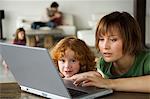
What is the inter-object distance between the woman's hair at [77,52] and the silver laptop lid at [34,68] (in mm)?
380

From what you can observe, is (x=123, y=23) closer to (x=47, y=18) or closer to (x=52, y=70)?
(x=52, y=70)

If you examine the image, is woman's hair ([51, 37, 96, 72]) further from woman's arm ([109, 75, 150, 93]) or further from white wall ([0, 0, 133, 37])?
white wall ([0, 0, 133, 37])

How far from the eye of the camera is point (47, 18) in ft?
25.7

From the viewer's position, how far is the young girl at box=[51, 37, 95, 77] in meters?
1.47

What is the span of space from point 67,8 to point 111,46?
7.18 metres

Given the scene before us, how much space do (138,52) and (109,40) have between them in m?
0.21

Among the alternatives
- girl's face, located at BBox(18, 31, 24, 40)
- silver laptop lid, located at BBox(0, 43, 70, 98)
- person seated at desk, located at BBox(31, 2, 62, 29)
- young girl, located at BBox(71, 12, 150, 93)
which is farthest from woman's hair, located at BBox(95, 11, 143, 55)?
person seated at desk, located at BBox(31, 2, 62, 29)

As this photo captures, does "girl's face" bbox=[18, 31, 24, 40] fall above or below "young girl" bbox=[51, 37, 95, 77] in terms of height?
below

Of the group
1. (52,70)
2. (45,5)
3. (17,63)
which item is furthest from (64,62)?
(45,5)

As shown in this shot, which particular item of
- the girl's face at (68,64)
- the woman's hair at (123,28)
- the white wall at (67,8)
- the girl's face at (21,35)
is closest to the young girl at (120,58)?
the woman's hair at (123,28)

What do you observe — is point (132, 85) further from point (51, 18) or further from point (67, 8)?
point (67, 8)

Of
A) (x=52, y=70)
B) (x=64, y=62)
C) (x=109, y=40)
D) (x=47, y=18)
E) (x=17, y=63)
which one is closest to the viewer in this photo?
(x=52, y=70)

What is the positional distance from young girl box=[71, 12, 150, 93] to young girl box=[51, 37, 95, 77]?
12cm

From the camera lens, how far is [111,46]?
4.05 ft
